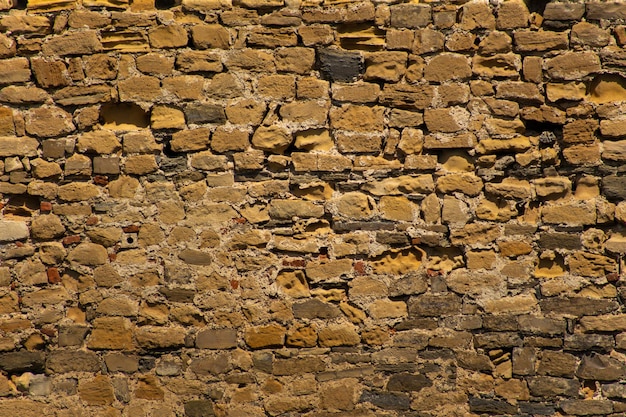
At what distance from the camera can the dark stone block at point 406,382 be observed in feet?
11.5

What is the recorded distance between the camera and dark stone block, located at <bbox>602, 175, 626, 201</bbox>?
11.3 feet

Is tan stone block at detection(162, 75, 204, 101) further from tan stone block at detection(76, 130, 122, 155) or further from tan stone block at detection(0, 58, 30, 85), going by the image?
tan stone block at detection(0, 58, 30, 85)


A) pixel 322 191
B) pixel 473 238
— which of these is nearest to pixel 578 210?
pixel 473 238

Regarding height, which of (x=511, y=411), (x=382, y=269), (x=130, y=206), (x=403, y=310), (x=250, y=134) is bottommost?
(x=511, y=411)

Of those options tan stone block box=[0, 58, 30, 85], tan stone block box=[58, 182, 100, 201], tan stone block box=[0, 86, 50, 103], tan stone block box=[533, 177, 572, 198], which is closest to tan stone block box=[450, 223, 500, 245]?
tan stone block box=[533, 177, 572, 198]

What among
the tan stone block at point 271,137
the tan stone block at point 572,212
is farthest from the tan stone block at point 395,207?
the tan stone block at point 572,212

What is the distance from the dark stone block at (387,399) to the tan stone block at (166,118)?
1.74m

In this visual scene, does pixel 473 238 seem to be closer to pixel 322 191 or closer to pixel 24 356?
pixel 322 191

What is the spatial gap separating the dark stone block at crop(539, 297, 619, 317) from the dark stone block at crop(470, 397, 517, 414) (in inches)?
21.5

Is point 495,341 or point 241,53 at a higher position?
point 241,53

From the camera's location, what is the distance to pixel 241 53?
11.2 ft

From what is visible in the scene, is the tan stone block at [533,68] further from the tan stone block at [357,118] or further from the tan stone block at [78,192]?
the tan stone block at [78,192]

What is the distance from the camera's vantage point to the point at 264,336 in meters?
3.49

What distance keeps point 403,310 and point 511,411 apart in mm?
796
